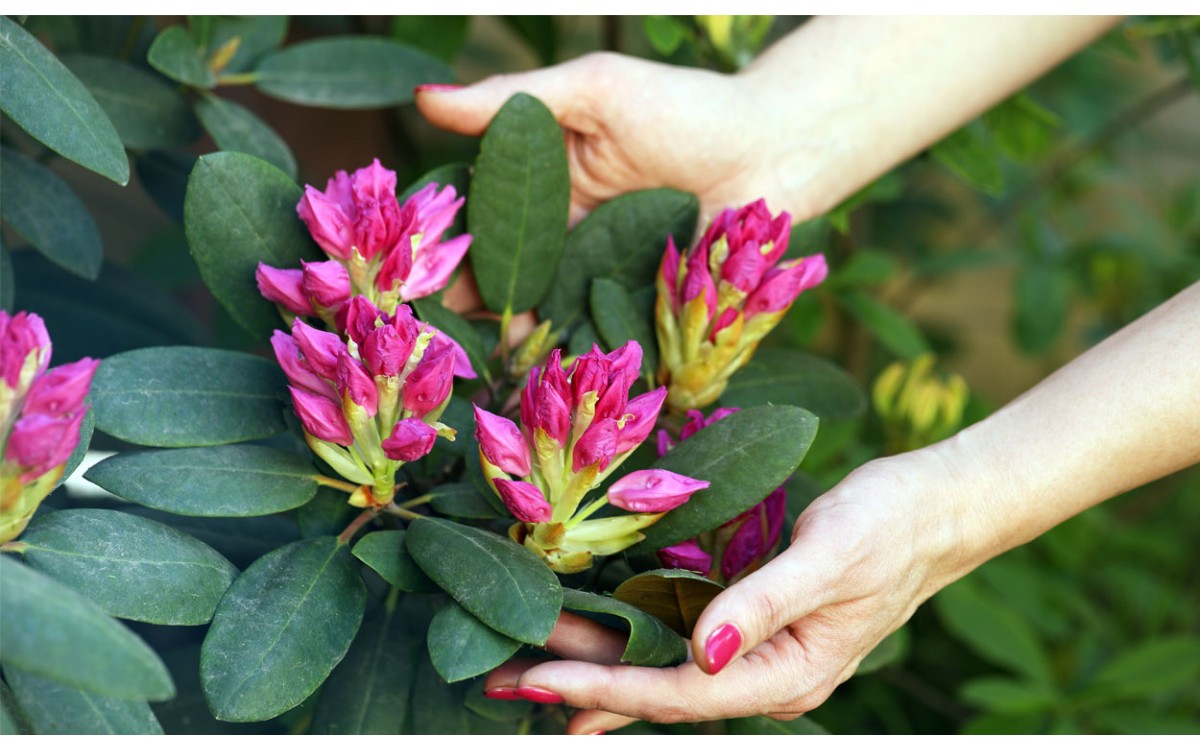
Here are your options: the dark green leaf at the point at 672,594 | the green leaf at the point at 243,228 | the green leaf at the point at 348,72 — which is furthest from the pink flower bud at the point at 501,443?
the green leaf at the point at 348,72

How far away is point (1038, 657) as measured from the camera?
1610mm

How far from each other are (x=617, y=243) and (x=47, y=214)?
0.48m

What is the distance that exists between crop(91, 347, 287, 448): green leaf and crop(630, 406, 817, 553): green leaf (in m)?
0.29

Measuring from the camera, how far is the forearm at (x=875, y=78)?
3.98 feet

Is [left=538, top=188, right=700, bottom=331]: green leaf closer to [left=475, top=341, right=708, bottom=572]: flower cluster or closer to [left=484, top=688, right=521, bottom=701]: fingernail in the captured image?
[left=475, top=341, right=708, bottom=572]: flower cluster

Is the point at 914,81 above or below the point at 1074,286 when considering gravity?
above

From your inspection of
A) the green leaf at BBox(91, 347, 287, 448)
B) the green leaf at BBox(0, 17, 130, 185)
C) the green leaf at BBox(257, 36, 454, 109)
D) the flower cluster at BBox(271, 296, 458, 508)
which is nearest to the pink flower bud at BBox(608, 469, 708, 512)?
the flower cluster at BBox(271, 296, 458, 508)

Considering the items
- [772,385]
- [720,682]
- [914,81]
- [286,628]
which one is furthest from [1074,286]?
[286,628]

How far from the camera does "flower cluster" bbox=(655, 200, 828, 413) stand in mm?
883

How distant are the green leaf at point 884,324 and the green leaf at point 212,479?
997 millimetres

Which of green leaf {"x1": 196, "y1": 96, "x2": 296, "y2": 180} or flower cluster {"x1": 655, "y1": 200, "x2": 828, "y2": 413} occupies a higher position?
green leaf {"x1": 196, "y1": 96, "x2": 296, "y2": 180}

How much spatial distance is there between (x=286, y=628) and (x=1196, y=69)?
1.31m

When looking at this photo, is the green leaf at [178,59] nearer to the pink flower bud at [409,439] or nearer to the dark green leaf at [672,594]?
the pink flower bud at [409,439]
